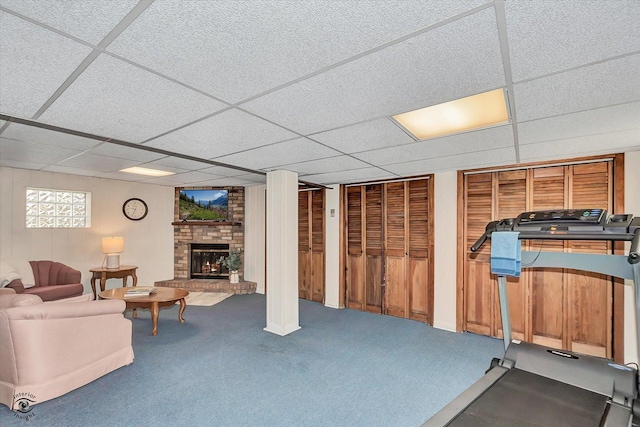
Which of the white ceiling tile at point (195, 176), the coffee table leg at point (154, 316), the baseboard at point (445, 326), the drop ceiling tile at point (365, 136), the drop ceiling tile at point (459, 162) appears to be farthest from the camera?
the white ceiling tile at point (195, 176)

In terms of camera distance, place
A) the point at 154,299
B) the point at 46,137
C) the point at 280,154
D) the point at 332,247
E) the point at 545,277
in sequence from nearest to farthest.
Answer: the point at 46,137
the point at 280,154
the point at 545,277
the point at 154,299
the point at 332,247

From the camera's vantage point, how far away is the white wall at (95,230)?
4652 millimetres

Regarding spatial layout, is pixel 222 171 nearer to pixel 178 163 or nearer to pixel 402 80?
pixel 178 163

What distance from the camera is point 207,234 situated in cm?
670

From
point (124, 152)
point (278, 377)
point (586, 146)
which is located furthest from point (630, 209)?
point (124, 152)

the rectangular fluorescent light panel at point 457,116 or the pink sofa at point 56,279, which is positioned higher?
the rectangular fluorescent light panel at point 457,116

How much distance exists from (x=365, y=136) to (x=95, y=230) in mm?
5436

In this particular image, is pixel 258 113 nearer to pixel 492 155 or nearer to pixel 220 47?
pixel 220 47

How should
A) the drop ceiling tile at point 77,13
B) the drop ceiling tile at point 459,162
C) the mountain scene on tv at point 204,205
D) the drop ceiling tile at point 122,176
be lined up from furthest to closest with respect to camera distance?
1. the mountain scene on tv at point 204,205
2. the drop ceiling tile at point 122,176
3. the drop ceiling tile at point 459,162
4. the drop ceiling tile at point 77,13

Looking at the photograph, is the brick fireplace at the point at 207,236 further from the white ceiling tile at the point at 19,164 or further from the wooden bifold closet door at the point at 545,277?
the wooden bifold closet door at the point at 545,277

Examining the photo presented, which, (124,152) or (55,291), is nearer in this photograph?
(124,152)

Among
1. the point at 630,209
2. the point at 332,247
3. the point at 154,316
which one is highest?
the point at 630,209

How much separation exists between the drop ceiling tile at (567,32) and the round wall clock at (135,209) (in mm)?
6536

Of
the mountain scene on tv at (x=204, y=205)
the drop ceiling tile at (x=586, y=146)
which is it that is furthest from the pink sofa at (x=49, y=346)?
the drop ceiling tile at (x=586, y=146)
